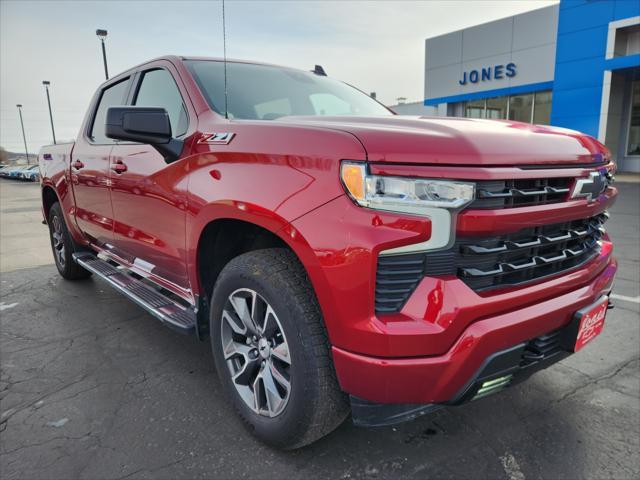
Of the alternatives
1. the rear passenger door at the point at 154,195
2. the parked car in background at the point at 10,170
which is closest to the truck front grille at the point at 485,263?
the rear passenger door at the point at 154,195

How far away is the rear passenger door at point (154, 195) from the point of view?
252 centimetres

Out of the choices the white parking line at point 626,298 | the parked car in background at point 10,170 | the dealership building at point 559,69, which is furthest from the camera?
the dealership building at point 559,69

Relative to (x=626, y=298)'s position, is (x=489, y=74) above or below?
above

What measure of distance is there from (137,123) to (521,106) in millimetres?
23353

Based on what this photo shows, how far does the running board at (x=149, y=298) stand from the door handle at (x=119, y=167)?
799mm

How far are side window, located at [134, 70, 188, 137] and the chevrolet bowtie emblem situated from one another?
1.94 meters

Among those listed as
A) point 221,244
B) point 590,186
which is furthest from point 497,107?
point 221,244

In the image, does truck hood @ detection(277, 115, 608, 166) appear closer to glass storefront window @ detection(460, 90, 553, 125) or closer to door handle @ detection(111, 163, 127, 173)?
door handle @ detection(111, 163, 127, 173)

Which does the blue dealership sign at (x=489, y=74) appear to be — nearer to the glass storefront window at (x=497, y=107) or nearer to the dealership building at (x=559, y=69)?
the dealership building at (x=559, y=69)

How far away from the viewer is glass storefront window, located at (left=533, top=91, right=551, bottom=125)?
69.9 ft

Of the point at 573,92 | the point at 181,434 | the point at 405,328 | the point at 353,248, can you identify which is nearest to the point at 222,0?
the point at 353,248

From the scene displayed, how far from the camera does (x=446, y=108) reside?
24938 mm

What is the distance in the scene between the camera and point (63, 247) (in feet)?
16.0

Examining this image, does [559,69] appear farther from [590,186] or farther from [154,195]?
[154,195]
